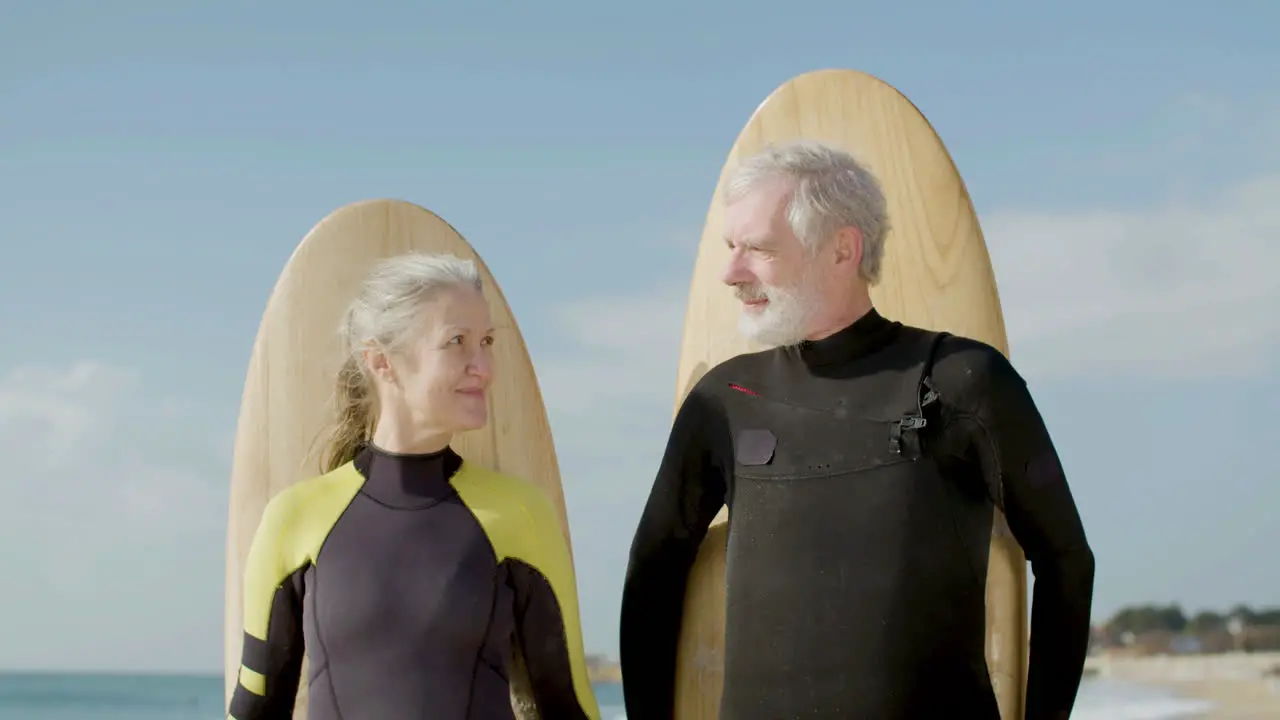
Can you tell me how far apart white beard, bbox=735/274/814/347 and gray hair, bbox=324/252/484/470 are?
0.45 m

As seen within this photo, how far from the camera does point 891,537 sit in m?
2.06

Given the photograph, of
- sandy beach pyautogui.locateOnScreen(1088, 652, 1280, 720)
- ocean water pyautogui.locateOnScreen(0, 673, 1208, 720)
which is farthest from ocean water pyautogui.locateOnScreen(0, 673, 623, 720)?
sandy beach pyautogui.locateOnScreen(1088, 652, 1280, 720)

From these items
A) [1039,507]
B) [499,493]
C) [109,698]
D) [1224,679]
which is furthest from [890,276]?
[109,698]

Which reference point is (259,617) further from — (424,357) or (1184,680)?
(1184,680)

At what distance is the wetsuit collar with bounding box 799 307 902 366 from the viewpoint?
2170 millimetres

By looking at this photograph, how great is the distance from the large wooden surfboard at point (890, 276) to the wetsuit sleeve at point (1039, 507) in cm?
18

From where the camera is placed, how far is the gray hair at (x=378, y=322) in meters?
2.10

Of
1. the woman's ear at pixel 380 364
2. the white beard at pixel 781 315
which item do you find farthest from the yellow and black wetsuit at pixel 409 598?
the white beard at pixel 781 315

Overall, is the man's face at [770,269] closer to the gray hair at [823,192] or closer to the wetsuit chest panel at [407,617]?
the gray hair at [823,192]

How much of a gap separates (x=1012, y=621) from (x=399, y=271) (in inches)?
47.3

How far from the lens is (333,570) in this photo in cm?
209

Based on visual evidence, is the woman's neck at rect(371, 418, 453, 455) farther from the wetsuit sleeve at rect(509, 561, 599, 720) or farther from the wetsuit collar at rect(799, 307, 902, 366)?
the wetsuit collar at rect(799, 307, 902, 366)

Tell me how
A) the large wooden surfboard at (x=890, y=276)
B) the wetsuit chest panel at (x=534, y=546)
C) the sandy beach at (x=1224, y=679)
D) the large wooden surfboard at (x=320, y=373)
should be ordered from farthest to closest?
the sandy beach at (x=1224, y=679) < the large wooden surfboard at (x=320, y=373) < the large wooden surfboard at (x=890, y=276) < the wetsuit chest panel at (x=534, y=546)

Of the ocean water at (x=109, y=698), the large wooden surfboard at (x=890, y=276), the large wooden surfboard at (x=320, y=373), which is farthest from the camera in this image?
A: the ocean water at (x=109, y=698)
